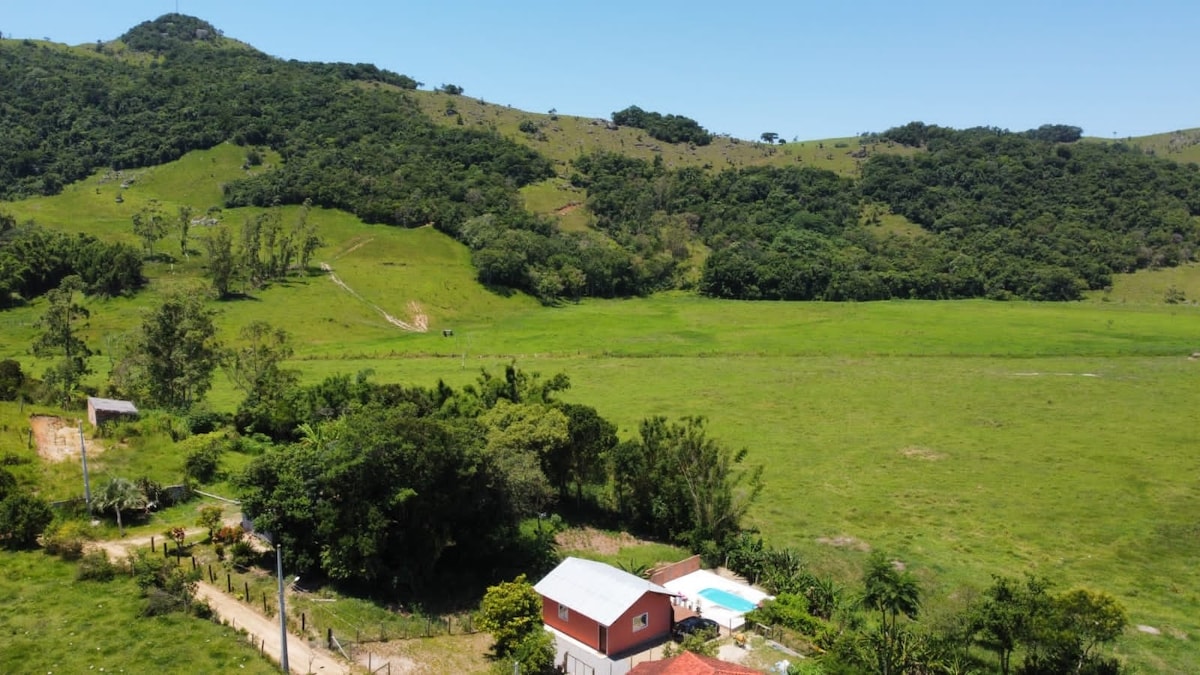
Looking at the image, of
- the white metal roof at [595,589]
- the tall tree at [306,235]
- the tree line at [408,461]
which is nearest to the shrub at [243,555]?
the tree line at [408,461]

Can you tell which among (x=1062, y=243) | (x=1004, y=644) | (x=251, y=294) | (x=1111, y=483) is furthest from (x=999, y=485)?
(x=1062, y=243)

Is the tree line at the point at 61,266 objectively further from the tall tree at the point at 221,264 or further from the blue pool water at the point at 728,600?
the blue pool water at the point at 728,600

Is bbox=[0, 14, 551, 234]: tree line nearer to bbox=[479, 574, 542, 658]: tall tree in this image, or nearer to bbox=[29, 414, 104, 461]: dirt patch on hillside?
bbox=[29, 414, 104, 461]: dirt patch on hillside

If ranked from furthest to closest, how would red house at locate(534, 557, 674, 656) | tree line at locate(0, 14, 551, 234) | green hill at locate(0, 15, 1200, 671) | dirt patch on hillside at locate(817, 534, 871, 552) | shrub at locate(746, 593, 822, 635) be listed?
tree line at locate(0, 14, 551, 234), green hill at locate(0, 15, 1200, 671), dirt patch on hillside at locate(817, 534, 871, 552), shrub at locate(746, 593, 822, 635), red house at locate(534, 557, 674, 656)

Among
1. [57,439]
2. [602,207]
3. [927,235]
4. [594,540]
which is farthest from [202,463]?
[927,235]

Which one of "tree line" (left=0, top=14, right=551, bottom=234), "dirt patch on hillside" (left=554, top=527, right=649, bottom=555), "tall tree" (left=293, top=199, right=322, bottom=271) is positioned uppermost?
"tree line" (left=0, top=14, right=551, bottom=234)

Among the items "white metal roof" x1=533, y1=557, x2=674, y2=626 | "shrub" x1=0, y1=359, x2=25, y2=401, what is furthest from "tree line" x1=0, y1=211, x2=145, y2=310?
"white metal roof" x1=533, y1=557, x2=674, y2=626
